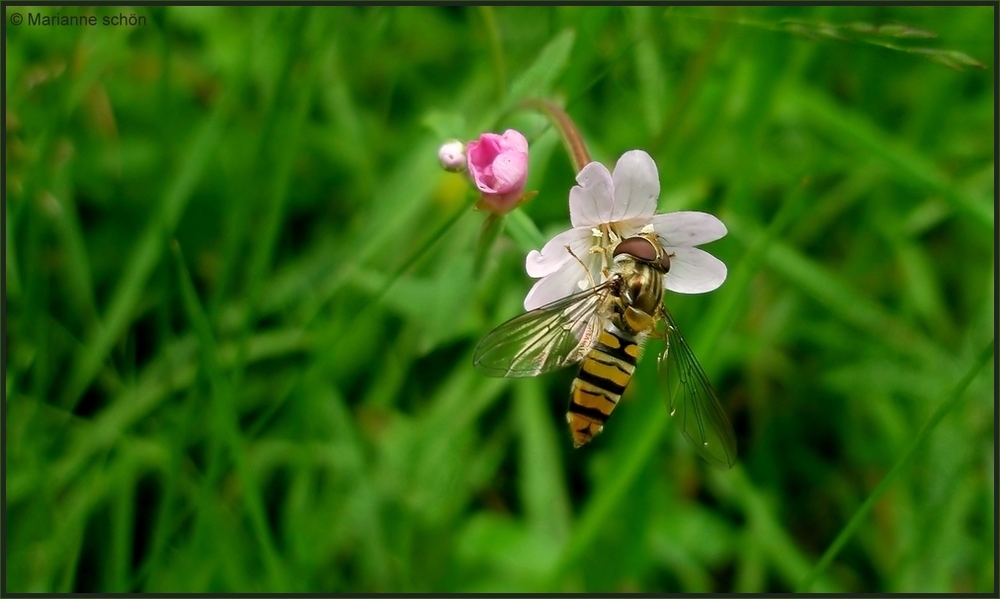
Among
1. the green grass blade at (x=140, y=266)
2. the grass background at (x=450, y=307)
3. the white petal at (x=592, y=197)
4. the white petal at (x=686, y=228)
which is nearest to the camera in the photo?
the white petal at (x=592, y=197)

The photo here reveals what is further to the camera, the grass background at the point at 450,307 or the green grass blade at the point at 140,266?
the green grass blade at the point at 140,266

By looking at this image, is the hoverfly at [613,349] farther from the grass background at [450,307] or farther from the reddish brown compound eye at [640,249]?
the grass background at [450,307]

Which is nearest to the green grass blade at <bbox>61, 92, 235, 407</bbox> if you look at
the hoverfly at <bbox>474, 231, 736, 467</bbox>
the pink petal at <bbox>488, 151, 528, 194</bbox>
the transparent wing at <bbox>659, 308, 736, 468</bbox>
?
the pink petal at <bbox>488, 151, 528, 194</bbox>

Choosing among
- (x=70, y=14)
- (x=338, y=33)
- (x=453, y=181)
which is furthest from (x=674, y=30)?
(x=70, y=14)

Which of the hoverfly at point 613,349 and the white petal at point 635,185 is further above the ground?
the white petal at point 635,185

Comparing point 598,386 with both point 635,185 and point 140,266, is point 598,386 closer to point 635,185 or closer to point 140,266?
point 635,185

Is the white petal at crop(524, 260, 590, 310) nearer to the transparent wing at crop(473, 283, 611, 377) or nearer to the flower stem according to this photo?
the transparent wing at crop(473, 283, 611, 377)

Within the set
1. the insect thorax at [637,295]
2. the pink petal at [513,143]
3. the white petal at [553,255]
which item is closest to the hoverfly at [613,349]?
the insect thorax at [637,295]
